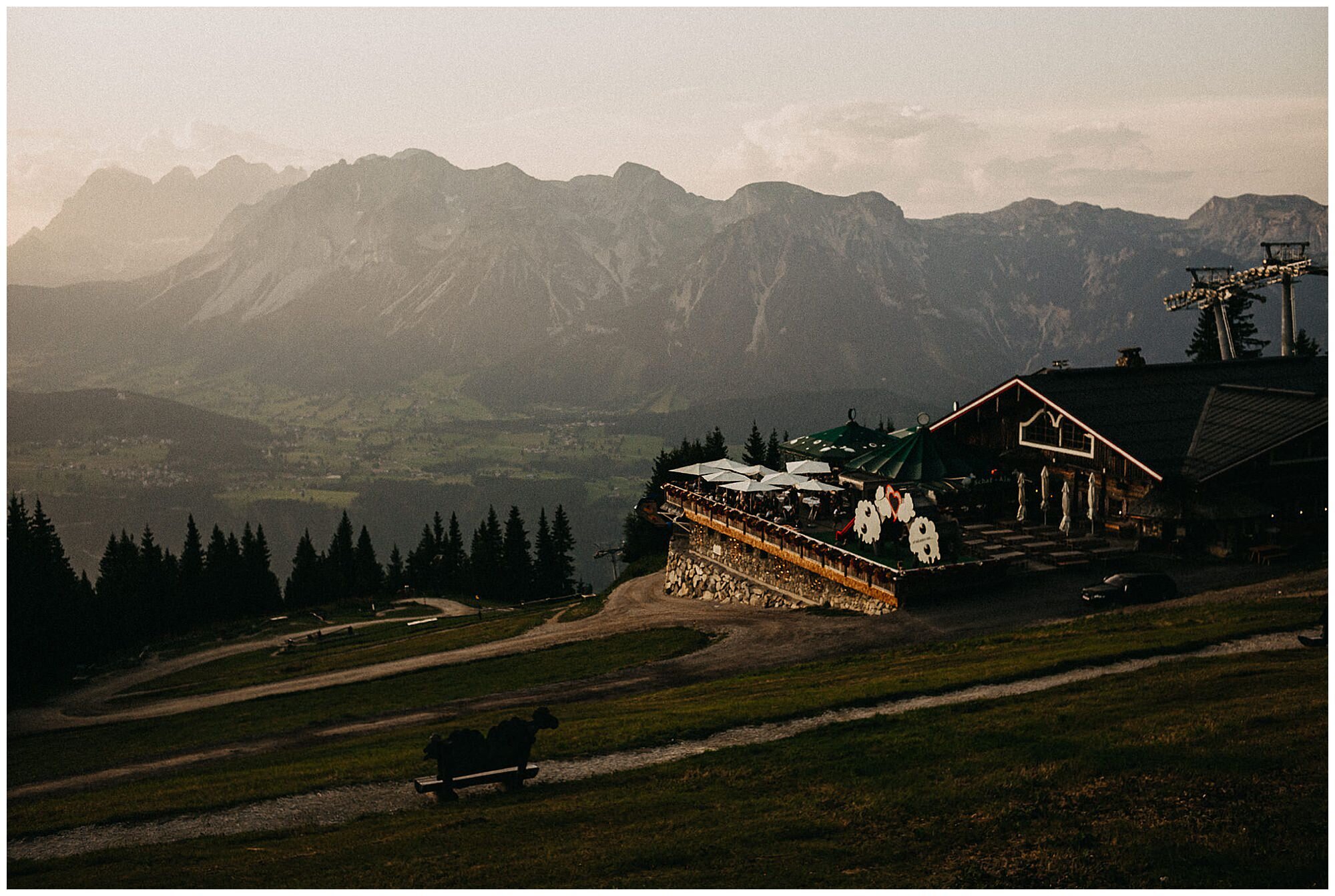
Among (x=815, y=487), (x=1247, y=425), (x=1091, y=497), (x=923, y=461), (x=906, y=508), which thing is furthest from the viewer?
(x=815, y=487)

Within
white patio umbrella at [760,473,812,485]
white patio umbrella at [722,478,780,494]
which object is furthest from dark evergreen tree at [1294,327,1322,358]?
white patio umbrella at [722,478,780,494]

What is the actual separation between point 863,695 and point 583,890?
13.5 m

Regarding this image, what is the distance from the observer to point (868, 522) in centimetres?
4459

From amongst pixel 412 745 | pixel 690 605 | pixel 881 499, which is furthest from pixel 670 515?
pixel 412 745

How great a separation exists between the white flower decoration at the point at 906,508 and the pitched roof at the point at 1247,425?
13.0 metres

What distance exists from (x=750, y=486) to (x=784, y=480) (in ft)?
6.85

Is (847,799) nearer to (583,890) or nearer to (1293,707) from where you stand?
(583,890)

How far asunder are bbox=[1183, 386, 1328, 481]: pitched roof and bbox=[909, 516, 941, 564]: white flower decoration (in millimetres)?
12700

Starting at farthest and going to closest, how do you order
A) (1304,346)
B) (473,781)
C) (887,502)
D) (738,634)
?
(1304,346)
(887,502)
(738,634)
(473,781)

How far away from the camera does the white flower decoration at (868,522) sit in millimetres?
44125

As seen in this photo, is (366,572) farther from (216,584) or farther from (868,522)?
(868,522)

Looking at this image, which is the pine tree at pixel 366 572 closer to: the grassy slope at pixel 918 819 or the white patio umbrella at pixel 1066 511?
the white patio umbrella at pixel 1066 511

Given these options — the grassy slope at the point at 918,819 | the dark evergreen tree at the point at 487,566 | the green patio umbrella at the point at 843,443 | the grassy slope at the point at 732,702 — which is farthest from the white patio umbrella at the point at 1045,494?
the dark evergreen tree at the point at 487,566

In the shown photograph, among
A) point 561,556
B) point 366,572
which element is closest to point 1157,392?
point 561,556
